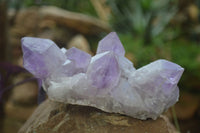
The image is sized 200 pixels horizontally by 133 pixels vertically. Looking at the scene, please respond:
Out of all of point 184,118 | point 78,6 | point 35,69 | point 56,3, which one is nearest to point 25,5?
point 56,3

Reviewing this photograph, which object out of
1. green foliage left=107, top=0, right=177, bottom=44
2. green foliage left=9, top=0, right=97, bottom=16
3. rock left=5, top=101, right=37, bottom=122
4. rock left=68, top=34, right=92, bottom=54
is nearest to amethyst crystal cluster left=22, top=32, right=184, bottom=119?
rock left=5, top=101, right=37, bottom=122

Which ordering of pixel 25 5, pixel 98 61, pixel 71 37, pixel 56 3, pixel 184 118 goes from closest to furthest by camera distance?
pixel 98 61
pixel 184 118
pixel 71 37
pixel 25 5
pixel 56 3

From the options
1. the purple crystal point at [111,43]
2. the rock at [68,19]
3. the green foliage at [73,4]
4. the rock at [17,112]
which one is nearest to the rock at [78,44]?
the rock at [68,19]

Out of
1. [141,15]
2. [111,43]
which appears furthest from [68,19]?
[111,43]

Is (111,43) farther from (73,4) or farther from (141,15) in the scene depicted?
(73,4)

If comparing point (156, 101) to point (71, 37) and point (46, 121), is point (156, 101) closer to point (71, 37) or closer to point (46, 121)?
point (46, 121)

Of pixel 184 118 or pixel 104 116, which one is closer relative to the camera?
pixel 104 116
